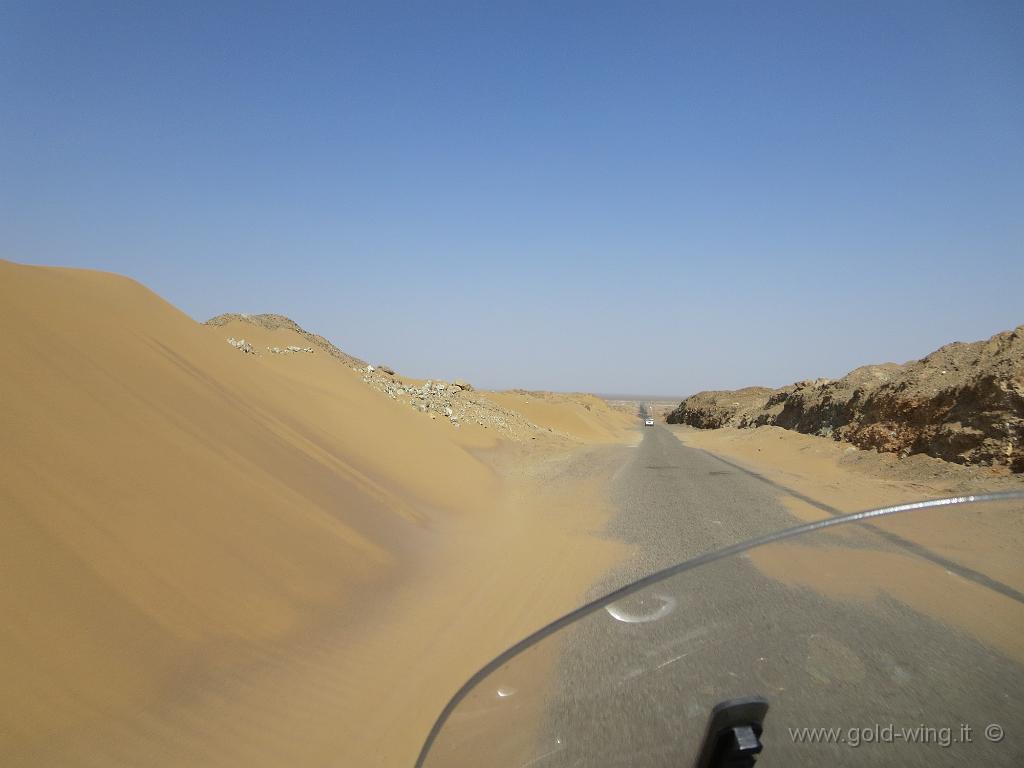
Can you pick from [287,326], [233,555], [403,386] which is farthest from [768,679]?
[287,326]

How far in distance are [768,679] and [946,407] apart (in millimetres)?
19990

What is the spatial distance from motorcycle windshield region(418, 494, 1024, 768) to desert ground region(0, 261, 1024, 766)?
0.13 feet

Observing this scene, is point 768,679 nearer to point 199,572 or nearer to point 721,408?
point 199,572

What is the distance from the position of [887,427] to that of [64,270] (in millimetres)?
23439

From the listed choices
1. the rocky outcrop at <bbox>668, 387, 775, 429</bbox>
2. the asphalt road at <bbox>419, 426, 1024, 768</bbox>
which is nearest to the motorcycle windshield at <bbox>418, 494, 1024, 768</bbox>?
the asphalt road at <bbox>419, 426, 1024, 768</bbox>

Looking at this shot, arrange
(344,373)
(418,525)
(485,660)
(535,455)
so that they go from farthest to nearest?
1. (535,455)
2. (344,373)
3. (418,525)
4. (485,660)

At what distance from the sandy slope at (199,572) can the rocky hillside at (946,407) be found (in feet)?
38.1

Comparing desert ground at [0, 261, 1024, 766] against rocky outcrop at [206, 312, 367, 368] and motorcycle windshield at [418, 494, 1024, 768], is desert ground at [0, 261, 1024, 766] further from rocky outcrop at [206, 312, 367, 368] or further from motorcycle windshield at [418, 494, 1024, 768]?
rocky outcrop at [206, 312, 367, 368]

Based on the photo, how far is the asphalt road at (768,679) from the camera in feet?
5.23

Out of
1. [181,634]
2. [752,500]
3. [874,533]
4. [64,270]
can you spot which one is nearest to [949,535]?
[874,533]

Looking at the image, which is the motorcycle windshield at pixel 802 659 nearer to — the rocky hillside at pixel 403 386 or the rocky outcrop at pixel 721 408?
the rocky hillside at pixel 403 386

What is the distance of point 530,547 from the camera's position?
889 cm

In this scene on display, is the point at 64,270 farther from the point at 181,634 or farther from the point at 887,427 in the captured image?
the point at 887,427

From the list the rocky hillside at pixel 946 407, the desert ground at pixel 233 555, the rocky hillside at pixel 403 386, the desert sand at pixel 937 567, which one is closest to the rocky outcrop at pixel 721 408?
the rocky hillside at pixel 946 407
